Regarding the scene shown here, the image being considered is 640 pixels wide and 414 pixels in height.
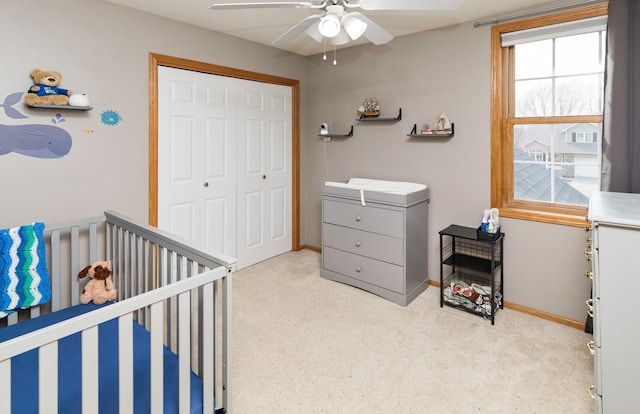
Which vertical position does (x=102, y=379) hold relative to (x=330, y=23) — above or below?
below

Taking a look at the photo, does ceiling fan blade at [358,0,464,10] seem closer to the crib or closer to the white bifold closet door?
the crib

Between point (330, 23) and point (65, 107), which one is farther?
point (65, 107)

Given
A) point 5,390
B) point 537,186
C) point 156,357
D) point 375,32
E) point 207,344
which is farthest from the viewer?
point 537,186

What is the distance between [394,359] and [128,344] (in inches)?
61.9

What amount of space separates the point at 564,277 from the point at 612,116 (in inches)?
45.4

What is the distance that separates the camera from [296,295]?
10.2ft

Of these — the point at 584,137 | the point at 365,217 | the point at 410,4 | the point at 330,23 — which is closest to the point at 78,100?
the point at 330,23

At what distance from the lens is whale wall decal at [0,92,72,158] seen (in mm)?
2229

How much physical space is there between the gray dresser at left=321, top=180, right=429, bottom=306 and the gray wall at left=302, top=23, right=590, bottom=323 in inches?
10.5

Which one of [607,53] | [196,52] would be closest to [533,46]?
[607,53]

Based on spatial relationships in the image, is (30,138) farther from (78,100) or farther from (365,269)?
(365,269)

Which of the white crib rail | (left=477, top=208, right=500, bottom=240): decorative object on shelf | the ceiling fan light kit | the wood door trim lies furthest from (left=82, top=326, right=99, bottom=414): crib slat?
(left=477, top=208, right=500, bottom=240): decorative object on shelf

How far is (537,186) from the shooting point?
9.42 ft

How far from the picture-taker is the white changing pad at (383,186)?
3104mm
